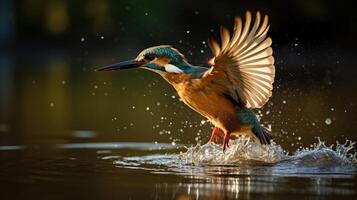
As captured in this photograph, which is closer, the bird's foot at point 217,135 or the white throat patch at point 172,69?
the white throat patch at point 172,69

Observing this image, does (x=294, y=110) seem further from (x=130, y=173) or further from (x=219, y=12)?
(x=219, y=12)

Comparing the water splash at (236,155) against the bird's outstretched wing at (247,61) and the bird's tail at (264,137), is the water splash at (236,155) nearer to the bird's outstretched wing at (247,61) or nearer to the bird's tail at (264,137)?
the bird's tail at (264,137)

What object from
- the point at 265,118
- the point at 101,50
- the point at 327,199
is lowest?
the point at 327,199

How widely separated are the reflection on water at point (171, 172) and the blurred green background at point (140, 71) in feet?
3.69

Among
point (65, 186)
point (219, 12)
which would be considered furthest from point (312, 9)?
point (65, 186)

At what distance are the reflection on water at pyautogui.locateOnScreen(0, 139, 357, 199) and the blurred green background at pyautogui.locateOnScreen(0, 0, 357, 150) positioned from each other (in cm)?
112

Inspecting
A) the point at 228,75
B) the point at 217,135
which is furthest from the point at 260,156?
the point at 228,75

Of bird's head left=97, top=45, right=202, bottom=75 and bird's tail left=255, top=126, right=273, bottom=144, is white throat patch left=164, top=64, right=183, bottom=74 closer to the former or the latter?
bird's head left=97, top=45, right=202, bottom=75

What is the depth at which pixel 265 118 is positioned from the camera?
11.1 m

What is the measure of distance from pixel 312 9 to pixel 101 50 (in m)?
7.28

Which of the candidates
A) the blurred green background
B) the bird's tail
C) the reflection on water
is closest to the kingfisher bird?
the bird's tail

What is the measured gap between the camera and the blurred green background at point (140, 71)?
10.4 m

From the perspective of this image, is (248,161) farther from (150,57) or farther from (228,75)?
(150,57)

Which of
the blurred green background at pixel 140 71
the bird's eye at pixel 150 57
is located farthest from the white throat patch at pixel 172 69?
the blurred green background at pixel 140 71
